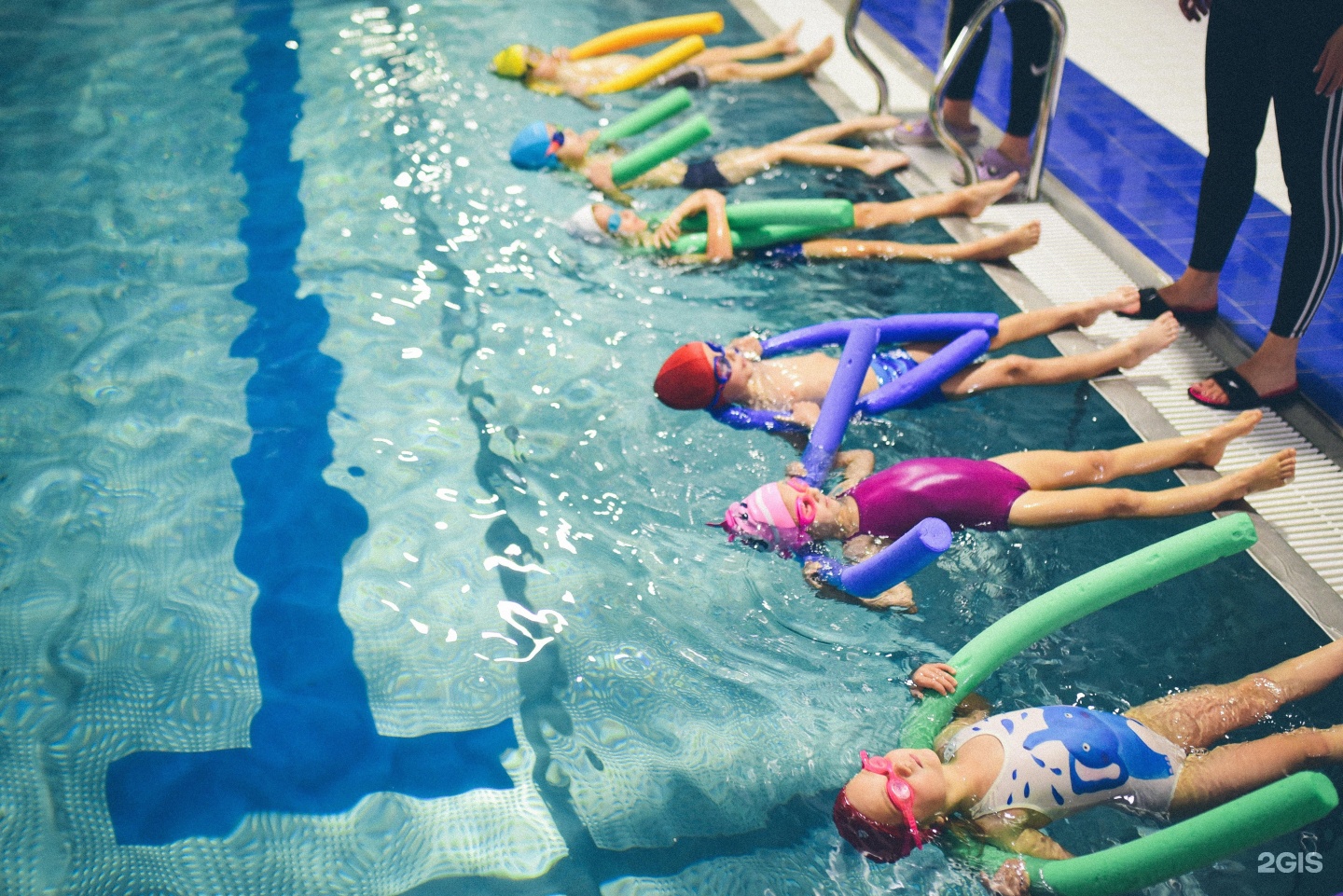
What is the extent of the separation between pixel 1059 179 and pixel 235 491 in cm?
441

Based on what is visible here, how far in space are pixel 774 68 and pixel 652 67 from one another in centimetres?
87

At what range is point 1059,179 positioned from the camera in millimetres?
5113

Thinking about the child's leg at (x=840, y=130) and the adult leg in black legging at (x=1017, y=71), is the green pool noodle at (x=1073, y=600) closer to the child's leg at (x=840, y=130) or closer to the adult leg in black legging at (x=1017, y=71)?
the adult leg in black legging at (x=1017, y=71)

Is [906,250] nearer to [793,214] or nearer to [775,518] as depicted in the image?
[793,214]

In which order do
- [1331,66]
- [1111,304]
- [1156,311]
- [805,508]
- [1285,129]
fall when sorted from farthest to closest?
[1156,311] < [1111,304] < [1285,129] < [805,508] < [1331,66]

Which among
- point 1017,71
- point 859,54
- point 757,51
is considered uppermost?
point 1017,71

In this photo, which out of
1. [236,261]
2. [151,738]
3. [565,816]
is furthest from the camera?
[236,261]

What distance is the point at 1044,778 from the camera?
92.2 inches

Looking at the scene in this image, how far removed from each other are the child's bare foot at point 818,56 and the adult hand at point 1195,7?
A: 287cm

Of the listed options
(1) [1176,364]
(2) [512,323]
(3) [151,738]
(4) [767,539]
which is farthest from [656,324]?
(3) [151,738]

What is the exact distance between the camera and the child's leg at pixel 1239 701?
253 centimetres

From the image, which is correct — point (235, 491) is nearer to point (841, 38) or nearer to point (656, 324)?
point (656, 324)

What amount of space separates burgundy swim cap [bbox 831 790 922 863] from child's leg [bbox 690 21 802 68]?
537 centimetres

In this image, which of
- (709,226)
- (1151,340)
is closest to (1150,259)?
(1151,340)
